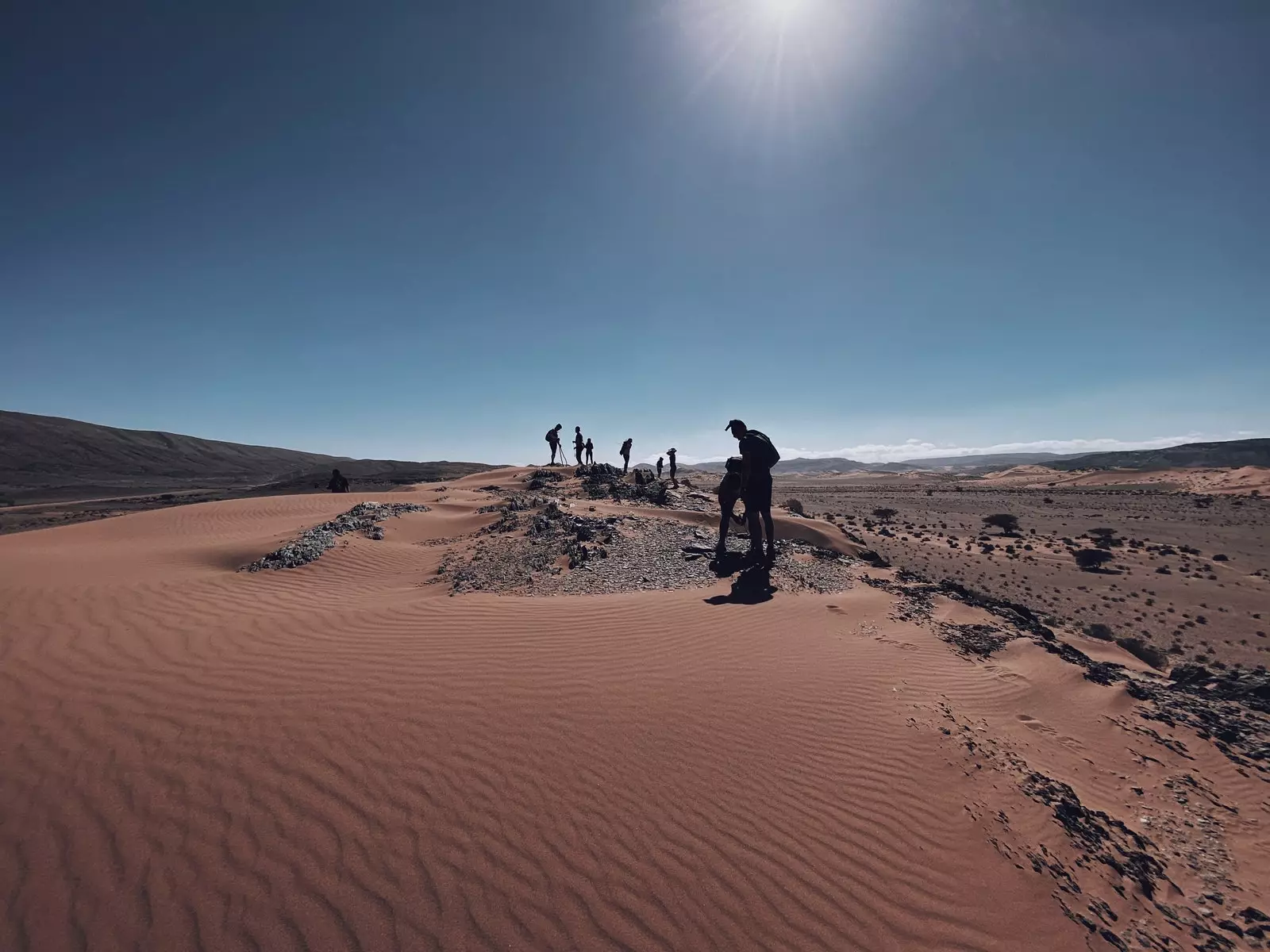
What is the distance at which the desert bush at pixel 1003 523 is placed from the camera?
25.0 meters

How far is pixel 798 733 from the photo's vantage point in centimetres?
472

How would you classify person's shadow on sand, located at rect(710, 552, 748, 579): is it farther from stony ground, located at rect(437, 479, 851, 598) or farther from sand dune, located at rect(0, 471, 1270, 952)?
sand dune, located at rect(0, 471, 1270, 952)

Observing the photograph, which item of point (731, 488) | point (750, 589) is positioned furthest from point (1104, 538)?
point (750, 589)

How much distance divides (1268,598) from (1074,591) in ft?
13.9

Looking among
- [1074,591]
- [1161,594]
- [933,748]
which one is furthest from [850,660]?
[1161,594]


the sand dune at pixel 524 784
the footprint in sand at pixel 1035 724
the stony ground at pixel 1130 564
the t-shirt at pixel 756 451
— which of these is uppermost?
the t-shirt at pixel 756 451

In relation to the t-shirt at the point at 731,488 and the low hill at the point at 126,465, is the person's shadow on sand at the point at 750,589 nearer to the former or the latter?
the t-shirt at the point at 731,488

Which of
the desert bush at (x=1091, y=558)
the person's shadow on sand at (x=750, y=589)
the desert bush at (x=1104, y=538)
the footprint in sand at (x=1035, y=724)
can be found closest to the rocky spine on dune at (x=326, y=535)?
the person's shadow on sand at (x=750, y=589)

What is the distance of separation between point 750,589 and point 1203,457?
Answer: 389 ft

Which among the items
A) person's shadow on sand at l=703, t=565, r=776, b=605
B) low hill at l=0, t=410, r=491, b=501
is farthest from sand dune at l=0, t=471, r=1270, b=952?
low hill at l=0, t=410, r=491, b=501

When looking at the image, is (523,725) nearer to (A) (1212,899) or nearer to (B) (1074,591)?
(A) (1212,899)

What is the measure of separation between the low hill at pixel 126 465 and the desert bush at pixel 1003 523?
4457cm

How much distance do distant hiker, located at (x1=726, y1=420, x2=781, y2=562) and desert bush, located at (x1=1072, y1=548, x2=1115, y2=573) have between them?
12881mm

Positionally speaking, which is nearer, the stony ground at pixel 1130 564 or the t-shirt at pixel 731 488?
the stony ground at pixel 1130 564
